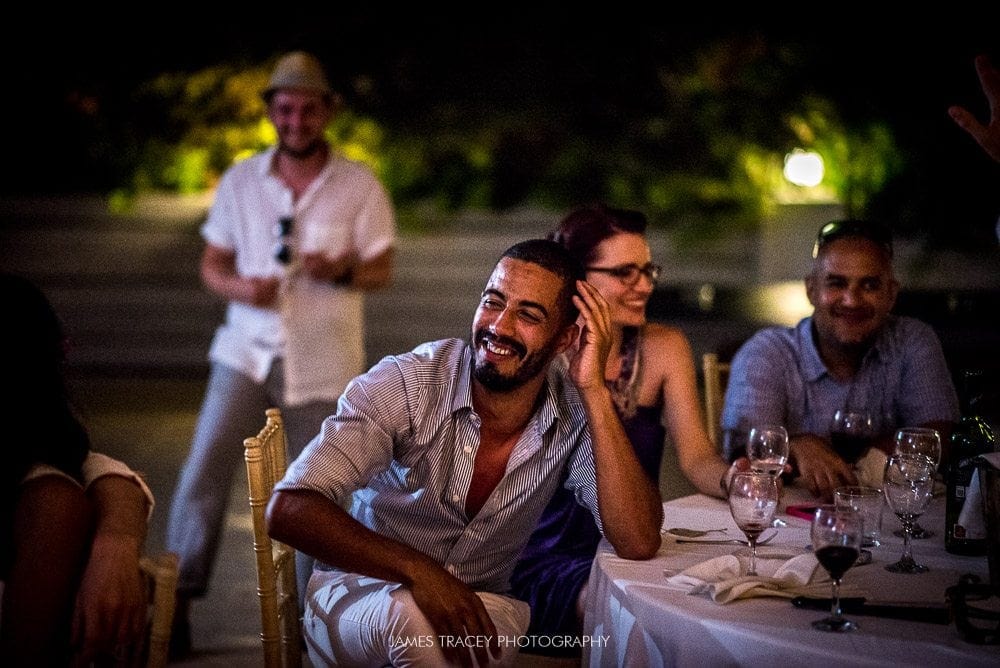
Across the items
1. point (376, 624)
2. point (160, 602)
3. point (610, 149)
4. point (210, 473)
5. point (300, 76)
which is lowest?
point (210, 473)

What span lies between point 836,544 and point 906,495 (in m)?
0.46

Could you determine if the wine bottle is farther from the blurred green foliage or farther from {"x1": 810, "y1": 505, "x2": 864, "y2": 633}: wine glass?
the blurred green foliage

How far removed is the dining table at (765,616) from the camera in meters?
1.77

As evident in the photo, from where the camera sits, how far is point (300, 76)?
165 inches

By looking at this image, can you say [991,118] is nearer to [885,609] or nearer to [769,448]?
[769,448]

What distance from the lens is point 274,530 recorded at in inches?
87.4

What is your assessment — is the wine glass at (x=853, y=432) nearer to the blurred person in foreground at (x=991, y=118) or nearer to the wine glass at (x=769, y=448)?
the wine glass at (x=769, y=448)

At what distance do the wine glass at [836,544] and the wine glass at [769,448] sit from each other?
0.68 metres

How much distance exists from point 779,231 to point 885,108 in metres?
1.33

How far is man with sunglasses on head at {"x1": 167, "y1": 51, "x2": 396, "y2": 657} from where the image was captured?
156 inches

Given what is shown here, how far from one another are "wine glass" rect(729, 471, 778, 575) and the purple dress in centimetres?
52

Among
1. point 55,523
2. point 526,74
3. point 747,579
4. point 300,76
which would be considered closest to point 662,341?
point 747,579

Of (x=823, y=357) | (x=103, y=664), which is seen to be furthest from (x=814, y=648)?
(x=823, y=357)

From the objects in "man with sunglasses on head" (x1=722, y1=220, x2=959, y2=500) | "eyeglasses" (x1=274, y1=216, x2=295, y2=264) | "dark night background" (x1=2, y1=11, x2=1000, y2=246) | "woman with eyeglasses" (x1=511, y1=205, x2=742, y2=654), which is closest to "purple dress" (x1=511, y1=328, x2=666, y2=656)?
"woman with eyeglasses" (x1=511, y1=205, x2=742, y2=654)
